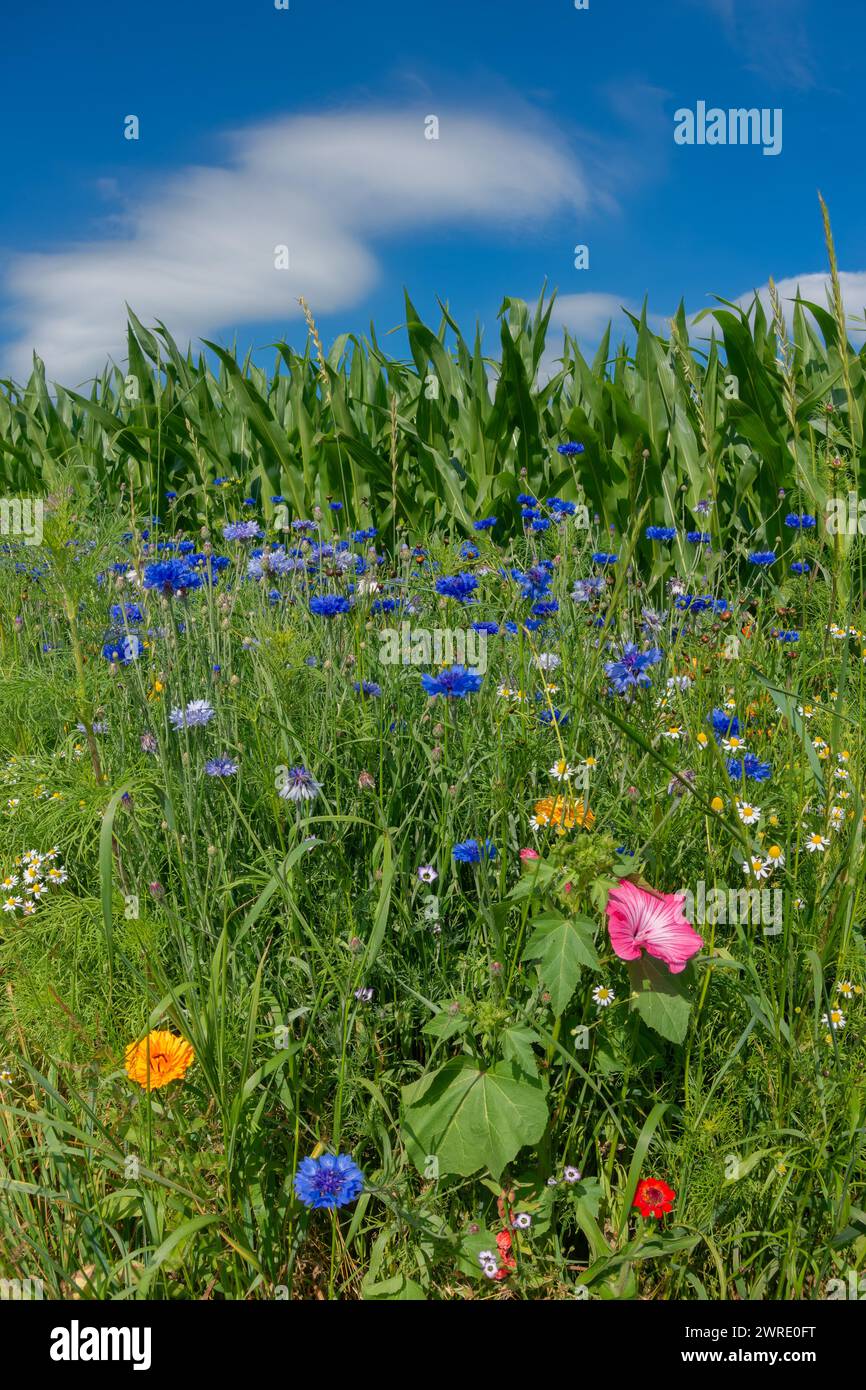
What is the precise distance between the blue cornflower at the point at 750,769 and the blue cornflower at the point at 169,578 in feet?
4.10

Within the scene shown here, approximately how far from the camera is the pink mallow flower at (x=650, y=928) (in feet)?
4.76

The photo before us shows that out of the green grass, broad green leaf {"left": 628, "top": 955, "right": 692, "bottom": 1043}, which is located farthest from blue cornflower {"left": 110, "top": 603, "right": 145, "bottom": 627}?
broad green leaf {"left": 628, "top": 955, "right": 692, "bottom": 1043}

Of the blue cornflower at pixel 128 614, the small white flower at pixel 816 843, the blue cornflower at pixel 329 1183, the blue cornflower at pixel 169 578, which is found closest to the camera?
the blue cornflower at pixel 329 1183

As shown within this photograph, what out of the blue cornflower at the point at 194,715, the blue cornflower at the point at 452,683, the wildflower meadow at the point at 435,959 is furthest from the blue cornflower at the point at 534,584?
the blue cornflower at the point at 194,715

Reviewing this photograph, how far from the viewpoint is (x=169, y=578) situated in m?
2.00

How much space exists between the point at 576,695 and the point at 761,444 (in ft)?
9.47

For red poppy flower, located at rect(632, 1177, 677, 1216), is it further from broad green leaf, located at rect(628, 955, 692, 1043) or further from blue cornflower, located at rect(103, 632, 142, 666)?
blue cornflower, located at rect(103, 632, 142, 666)

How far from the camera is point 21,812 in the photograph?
228cm

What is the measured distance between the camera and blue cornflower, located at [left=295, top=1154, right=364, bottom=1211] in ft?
4.29

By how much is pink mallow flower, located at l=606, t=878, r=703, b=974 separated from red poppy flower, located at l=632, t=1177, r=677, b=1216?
35 centimetres

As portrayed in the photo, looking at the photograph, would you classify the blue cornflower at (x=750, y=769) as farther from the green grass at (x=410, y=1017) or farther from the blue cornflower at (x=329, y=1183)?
the blue cornflower at (x=329, y=1183)

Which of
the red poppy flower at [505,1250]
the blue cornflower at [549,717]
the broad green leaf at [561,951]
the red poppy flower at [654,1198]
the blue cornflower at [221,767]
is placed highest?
the blue cornflower at [549,717]

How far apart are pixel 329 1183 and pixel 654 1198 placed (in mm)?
531

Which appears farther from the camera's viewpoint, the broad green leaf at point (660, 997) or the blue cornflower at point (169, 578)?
the blue cornflower at point (169, 578)
